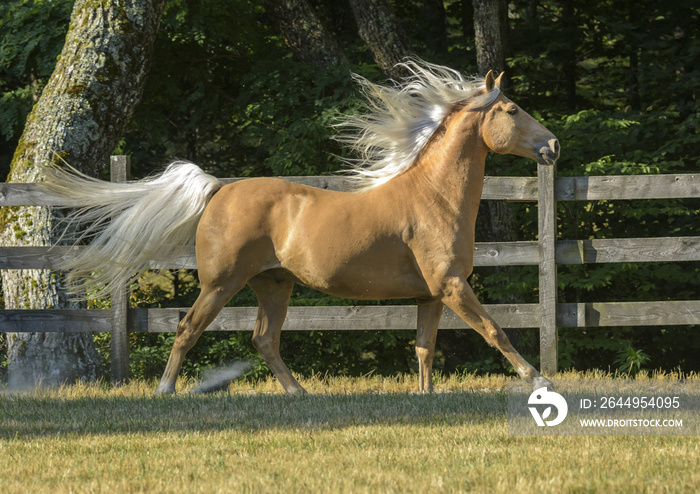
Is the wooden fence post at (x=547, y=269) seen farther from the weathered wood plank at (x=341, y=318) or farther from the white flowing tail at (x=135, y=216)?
the white flowing tail at (x=135, y=216)

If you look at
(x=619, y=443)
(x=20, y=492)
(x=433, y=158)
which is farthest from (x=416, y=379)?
(x=20, y=492)

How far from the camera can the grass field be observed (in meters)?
3.51

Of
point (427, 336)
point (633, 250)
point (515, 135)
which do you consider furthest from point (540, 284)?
point (515, 135)

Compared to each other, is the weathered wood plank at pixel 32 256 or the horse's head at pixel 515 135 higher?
the horse's head at pixel 515 135

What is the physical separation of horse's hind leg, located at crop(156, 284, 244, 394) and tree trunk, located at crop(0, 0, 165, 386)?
1.73m

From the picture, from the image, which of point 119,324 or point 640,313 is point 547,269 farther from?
point 119,324

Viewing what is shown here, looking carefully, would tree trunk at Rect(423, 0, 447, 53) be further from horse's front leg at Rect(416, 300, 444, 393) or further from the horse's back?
horse's front leg at Rect(416, 300, 444, 393)

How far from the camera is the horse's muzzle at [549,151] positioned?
19.5 ft

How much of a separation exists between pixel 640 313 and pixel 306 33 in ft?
18.1

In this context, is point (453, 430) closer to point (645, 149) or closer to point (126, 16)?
point (126, 16)

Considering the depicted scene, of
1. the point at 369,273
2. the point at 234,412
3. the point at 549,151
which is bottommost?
the point at 234,412

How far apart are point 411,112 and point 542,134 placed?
994 millimetres

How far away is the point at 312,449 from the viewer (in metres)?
4.18

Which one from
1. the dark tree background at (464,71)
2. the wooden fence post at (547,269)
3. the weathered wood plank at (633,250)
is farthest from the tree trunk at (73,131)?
the weathered wood plank at (633,250)
